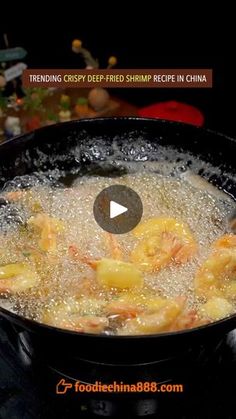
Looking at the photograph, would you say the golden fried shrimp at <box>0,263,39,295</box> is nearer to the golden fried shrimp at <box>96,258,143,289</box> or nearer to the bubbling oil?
the bubbling oil

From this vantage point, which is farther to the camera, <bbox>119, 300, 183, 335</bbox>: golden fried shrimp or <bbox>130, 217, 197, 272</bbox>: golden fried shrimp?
<bbox>130, 217, 197, 272</bbox>: golden fried shrimp

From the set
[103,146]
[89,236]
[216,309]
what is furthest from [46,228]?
[216,309]

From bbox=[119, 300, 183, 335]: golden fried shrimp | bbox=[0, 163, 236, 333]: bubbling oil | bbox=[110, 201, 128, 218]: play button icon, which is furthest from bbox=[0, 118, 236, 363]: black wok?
bbox=[119, 300, 183, 335]: golden fried shrimp

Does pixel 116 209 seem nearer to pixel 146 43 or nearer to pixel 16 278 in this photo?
pixel 16 278

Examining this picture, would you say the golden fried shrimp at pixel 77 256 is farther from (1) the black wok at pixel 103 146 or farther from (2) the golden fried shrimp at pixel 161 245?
(1) the black wok at pixel 103 146

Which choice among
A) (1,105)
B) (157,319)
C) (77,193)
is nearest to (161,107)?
(1,105)
